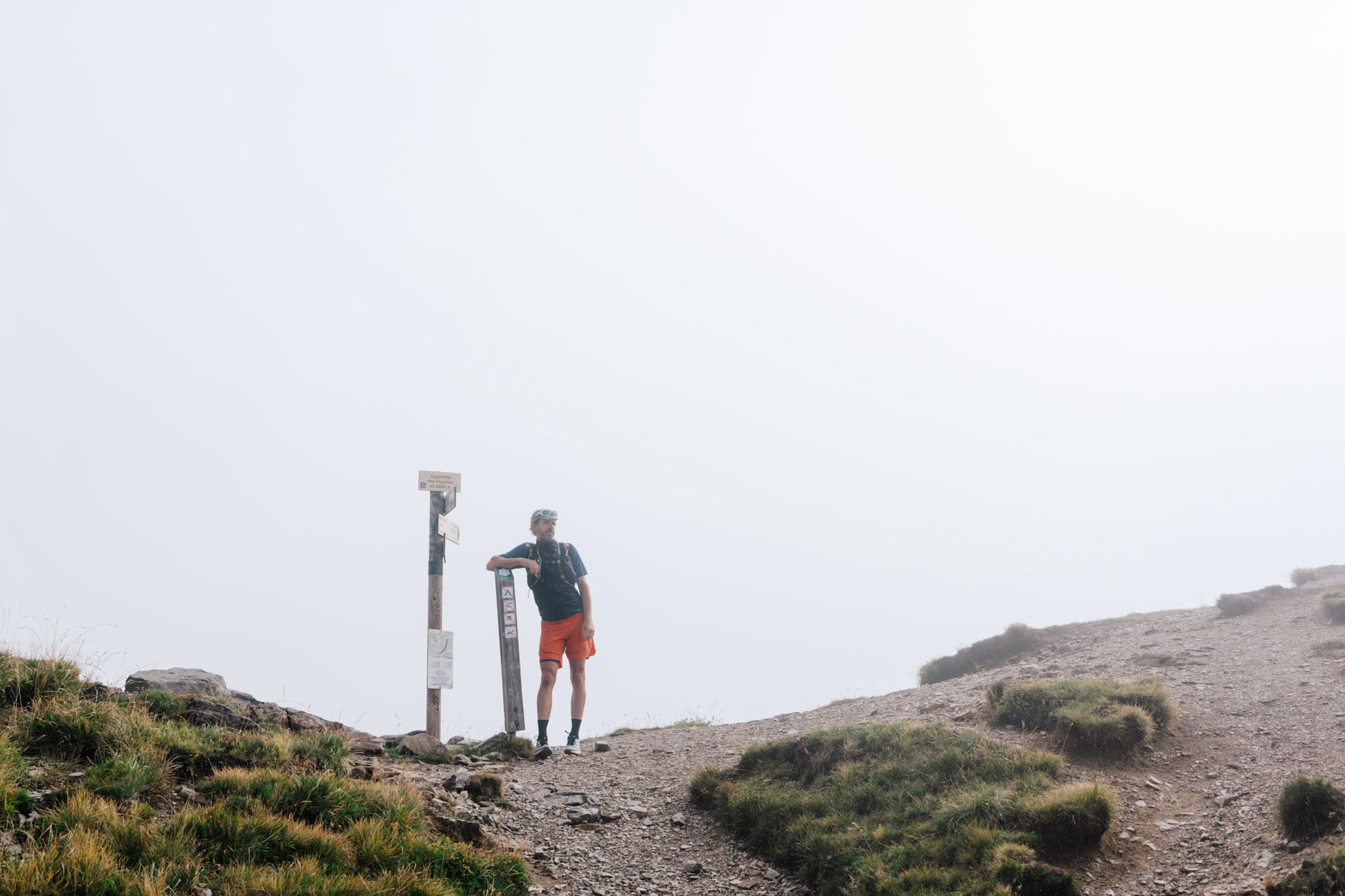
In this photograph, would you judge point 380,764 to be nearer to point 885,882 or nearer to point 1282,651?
point 885,882

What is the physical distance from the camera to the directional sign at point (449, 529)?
41.6ft

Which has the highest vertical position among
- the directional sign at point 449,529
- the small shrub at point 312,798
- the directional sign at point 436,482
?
the directional sign at point 436,482

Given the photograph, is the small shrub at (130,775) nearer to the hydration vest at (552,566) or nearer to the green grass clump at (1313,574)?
the hydration vest at (552,566)

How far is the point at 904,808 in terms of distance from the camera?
7.76m

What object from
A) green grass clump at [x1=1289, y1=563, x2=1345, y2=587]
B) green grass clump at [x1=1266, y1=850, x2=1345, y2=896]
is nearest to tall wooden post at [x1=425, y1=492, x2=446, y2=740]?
green grass clump at [x1=1266, y1=850, x2=1345, y2=896]

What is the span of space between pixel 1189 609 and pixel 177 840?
23.1 m

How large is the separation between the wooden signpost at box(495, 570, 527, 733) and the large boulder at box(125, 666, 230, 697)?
3928mm

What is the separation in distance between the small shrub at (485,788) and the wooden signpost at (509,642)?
371 cm

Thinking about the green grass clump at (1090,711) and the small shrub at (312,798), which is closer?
the small shrub at (312,798)

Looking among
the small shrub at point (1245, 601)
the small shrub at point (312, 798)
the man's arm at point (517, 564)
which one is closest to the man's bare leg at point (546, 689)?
the man's arm at point (517, 564)

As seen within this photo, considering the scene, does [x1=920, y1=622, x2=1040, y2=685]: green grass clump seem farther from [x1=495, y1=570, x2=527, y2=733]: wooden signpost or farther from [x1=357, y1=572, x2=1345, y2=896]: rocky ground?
[x1=495, y1=570, x2=527, y2=733]: wooden signpost

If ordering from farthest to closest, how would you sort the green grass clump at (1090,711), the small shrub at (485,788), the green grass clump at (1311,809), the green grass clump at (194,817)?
the green grass clump at (1090,711) → the small shrub at (485,788) → the green grass clump at (1311,809) → the green grass clump at (194,817)

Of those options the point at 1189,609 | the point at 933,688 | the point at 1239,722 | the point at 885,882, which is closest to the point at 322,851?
the point at 885,882

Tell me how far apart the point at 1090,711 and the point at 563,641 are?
705 centimetres
